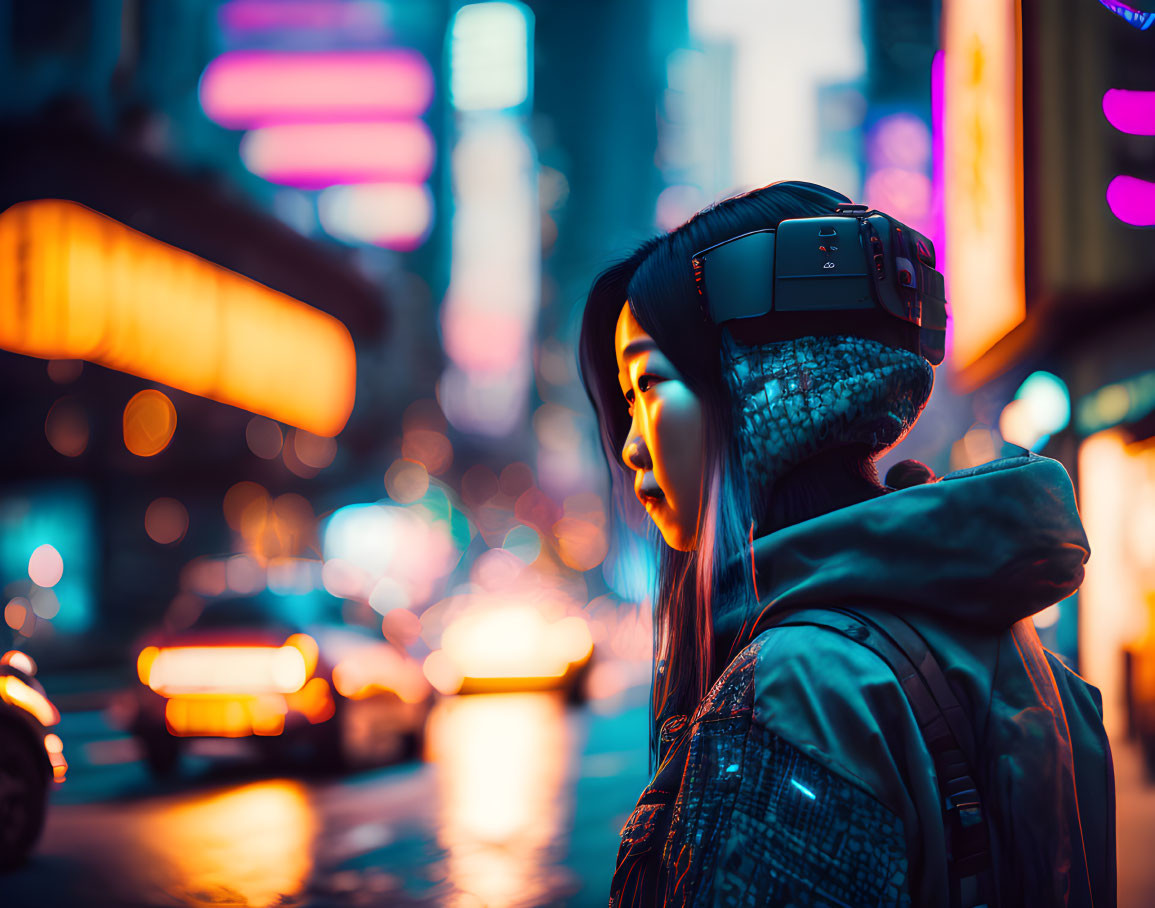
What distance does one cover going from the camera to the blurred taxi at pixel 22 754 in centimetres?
531

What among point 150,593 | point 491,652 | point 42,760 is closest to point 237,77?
point 150,593

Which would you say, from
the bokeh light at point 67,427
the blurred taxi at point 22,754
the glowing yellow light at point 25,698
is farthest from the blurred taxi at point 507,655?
the bokeh light at point 67,427

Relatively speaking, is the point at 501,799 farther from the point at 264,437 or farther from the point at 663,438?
the point at 264,437

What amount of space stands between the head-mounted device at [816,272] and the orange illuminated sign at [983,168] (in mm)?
974

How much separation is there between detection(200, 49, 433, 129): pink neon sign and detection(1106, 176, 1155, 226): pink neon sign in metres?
58.4

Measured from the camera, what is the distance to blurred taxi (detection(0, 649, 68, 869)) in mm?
5312

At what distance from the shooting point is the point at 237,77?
58625mm

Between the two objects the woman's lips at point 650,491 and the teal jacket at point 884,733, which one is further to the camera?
the woman's lips at point 650,491

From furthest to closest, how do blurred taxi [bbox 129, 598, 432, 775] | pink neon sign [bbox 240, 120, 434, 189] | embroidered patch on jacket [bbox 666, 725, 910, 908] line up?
Answer: pink neon sign [bbox 240, 120, 434, 189], blurred taxi [bbox 129, 598, 432, 775], embroidered patch on jacket [bbox 666, 725, 910, 908]

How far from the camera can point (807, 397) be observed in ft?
4.84

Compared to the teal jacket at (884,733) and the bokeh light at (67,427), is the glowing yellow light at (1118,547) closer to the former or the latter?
the teal jacket at (884,733)

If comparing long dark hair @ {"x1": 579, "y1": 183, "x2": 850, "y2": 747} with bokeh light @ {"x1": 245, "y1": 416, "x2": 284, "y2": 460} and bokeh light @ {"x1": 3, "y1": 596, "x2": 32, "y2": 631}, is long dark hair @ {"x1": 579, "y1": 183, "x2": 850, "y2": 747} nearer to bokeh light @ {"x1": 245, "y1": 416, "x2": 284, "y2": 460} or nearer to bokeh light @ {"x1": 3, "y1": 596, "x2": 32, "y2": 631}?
bokeh light @ {"x1": 3, "y1": 596, "x2": 32, "y2": 631}

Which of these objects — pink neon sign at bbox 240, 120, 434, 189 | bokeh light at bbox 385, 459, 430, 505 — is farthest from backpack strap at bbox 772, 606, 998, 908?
pink neon sign at bbox 240, 120, 434, 189

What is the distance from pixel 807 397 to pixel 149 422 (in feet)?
94.5
